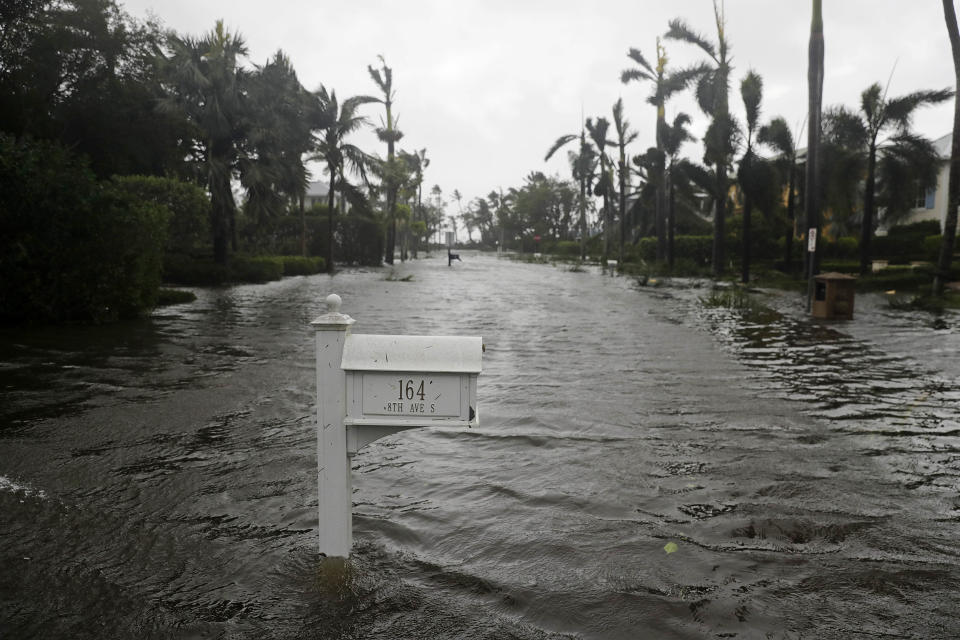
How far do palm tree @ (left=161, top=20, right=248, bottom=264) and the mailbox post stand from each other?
23437 millimetres

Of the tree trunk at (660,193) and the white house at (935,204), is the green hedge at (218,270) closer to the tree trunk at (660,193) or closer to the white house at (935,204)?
the tree trunk at (660,193)

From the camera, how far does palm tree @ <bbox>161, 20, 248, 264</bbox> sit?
24.1 m

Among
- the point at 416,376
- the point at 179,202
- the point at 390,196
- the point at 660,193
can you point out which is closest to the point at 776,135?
the point at 660,193

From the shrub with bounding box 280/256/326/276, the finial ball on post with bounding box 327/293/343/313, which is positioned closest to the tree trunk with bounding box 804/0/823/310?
the finial ball on post with bounding box 327/293/343/313

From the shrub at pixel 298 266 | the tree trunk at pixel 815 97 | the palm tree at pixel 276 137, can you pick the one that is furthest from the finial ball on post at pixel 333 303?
the shrub at pixel 298 266

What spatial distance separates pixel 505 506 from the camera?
4102 mm

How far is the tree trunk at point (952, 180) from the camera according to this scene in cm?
1642

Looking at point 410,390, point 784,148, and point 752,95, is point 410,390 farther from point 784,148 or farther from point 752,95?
point 784,148

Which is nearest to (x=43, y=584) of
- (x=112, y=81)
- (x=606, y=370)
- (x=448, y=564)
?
(x=448, y=564)

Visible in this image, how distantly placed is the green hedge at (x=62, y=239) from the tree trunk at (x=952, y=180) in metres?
17.4

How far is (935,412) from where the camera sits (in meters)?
6.34

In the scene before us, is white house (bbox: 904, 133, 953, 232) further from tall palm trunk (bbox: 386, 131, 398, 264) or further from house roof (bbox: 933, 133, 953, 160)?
tall palm trunk (bbox: 386, 131, 398, 264)

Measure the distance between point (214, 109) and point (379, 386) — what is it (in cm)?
2417

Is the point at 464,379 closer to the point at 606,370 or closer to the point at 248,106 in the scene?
the point at 606,370
